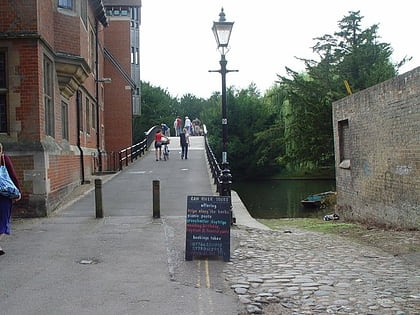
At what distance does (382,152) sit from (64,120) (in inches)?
374

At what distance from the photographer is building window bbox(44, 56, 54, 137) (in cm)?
1332

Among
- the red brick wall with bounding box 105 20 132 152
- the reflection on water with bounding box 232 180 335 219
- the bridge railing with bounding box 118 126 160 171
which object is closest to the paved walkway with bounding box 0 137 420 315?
the bridge railing with bounding box 118 126 160 171

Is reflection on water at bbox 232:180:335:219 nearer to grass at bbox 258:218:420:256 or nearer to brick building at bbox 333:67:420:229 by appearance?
brick building at bbox 333:67:420:229

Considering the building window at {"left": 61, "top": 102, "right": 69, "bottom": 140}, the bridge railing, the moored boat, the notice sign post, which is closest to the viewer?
the notice sign post

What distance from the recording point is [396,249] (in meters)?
9.44

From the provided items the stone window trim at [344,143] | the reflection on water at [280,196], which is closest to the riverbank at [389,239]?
the stone window trim at [344,143]

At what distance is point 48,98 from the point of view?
13570 mm

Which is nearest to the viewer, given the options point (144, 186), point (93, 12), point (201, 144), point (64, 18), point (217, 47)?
point (217, 47)

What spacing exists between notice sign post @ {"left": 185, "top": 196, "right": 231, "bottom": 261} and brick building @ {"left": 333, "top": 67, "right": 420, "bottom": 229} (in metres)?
5.95

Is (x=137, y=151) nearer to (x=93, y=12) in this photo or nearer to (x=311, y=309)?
(x=93, y=12)

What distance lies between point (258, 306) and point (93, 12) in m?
21.0

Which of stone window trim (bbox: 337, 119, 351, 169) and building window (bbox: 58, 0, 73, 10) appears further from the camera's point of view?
stone window trim (bbox: 337, 119, 351, 169)

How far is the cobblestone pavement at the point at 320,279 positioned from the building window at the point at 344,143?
27.3 feet

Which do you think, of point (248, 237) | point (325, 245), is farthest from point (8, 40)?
point (325, 245)
